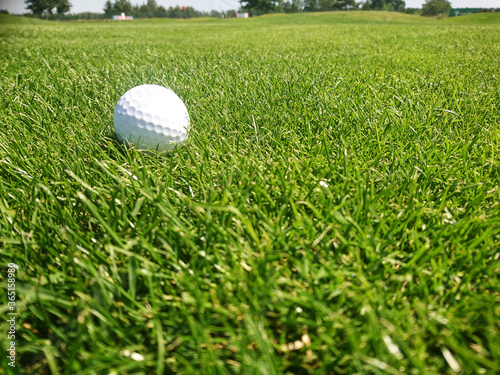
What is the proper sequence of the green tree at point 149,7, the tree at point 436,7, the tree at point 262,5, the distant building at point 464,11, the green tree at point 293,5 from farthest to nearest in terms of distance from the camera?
the green tree at point 149,7 < the green tree at point 293,5 < the tree at point 262,5 < the tree at point 436,7 < the distant building at point 464,11

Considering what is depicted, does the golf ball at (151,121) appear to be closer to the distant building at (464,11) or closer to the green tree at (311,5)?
the distant building at (464,11)

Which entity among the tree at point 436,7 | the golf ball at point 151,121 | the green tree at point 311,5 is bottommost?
the golf ball at point 151,121

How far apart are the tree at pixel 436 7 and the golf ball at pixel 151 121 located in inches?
2971

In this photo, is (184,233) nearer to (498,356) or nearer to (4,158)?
(498,356)

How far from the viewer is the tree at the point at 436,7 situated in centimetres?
6325

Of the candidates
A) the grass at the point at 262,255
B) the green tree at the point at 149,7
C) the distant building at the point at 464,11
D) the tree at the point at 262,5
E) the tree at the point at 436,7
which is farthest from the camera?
the green tree at the point at 149,7

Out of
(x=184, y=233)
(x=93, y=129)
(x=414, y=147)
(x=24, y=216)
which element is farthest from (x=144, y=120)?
(x=414, y=147)

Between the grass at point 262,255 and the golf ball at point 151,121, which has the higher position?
the golf ball at point 151,121

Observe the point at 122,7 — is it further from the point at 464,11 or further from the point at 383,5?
the point at 464,11

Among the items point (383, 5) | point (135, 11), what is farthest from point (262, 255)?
point (135, 11)

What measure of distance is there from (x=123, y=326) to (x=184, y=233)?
1.10 feet

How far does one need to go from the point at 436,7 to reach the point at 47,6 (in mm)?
76450

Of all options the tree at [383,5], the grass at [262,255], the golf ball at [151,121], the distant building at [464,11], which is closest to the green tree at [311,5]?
the tree at [383,5]

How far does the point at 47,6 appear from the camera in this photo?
69.4 m
